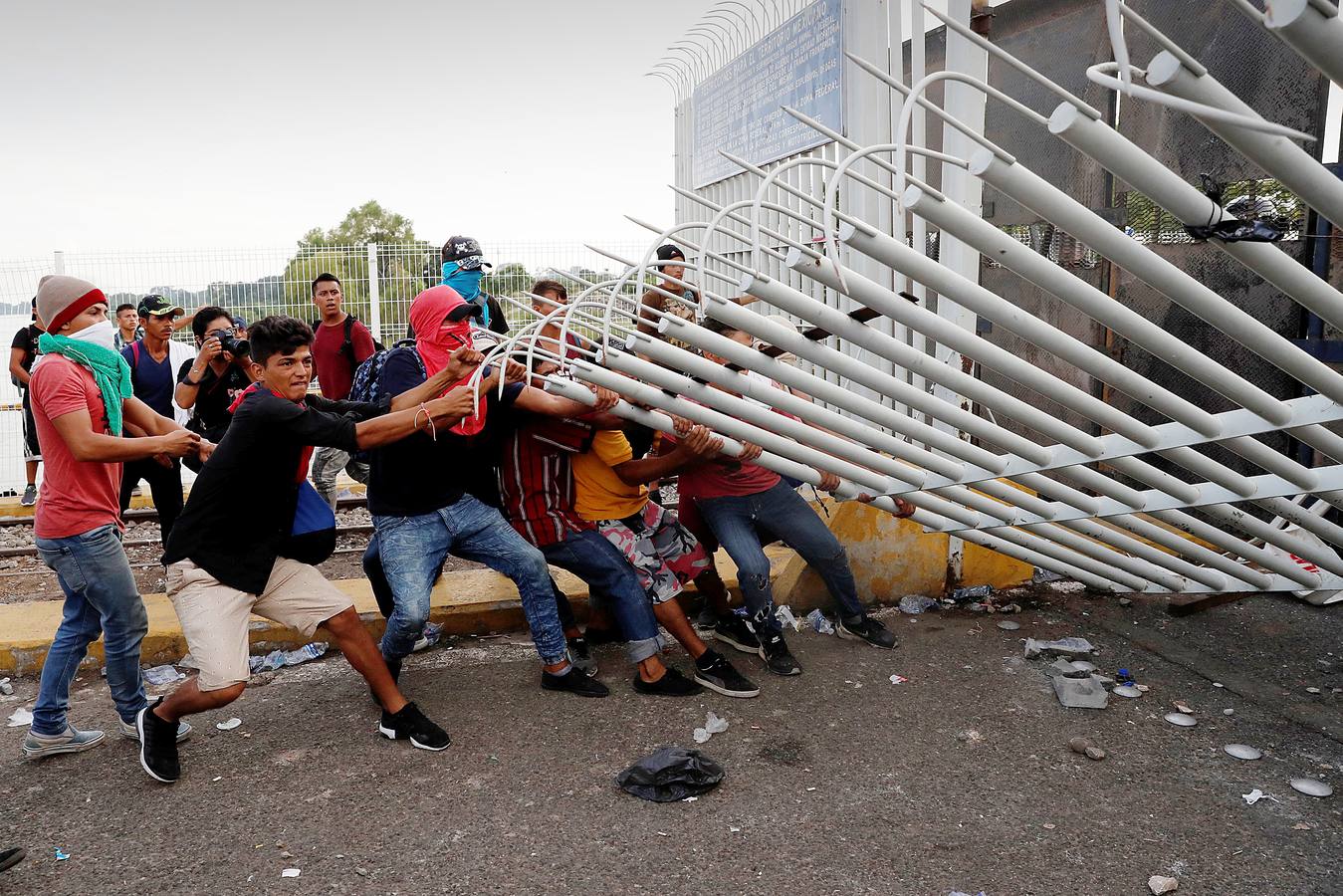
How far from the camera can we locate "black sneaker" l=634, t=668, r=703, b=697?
4.34 metres

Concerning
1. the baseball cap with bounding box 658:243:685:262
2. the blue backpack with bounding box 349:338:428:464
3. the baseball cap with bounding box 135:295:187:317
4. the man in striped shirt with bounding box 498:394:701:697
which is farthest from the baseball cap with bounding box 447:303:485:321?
the baseball cap with bounding box 135:295:187:317

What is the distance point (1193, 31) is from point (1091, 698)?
166 inches

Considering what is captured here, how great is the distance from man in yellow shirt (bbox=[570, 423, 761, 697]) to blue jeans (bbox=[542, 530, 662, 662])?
0.27 feet

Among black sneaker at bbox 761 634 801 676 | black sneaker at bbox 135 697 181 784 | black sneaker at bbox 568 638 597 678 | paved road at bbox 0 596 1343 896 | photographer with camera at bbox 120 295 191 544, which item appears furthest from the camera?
photographer with camera at bbox 120 295 191 544

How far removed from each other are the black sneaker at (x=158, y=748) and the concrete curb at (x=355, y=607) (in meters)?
1.23

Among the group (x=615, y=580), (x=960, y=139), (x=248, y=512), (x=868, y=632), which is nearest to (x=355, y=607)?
(x=248, y=512)

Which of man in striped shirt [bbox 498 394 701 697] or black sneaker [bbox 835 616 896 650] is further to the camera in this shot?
black sneaker [bbox 835 616 896 650]

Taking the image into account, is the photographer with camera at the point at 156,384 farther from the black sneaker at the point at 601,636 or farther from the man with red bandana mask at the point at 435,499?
the black sneaker at the point at 601,636

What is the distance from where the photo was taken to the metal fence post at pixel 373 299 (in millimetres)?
10734

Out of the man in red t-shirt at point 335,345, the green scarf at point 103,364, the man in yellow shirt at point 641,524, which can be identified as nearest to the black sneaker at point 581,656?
the man in yellow shirt at point 641,524

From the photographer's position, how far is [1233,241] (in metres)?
1.96

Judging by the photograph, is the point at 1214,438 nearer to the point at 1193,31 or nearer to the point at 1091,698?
the point at 1091,698

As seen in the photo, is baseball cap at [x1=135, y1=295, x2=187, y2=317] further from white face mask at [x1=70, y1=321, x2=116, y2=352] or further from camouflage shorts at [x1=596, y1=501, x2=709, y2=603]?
camouflage shorts at [x1=596, y1=501, x2=709, y2=603]

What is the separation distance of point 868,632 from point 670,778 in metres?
1.72
